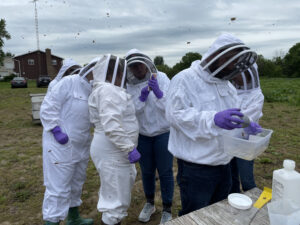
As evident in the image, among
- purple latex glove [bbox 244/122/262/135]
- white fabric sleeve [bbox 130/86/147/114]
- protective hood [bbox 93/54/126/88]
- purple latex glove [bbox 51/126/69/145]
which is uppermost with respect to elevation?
protective hood [bbox 93/54/126/88]

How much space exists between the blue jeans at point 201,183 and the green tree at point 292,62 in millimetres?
40405

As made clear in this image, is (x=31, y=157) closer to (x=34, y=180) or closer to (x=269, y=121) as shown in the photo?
(x=34, y=180)

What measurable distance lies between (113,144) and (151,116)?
2.35ft

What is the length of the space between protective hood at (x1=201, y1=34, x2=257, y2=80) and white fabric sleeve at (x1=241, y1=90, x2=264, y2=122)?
2.89 feet

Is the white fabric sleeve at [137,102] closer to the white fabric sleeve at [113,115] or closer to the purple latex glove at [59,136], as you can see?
the white fabric sleeve at [113,115]

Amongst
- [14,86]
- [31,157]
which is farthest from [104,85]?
[14,86]

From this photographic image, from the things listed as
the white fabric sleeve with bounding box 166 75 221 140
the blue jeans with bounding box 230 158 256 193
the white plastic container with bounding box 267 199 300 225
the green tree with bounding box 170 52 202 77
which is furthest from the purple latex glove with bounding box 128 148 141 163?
the green tree with bounding box 170 52 202 77

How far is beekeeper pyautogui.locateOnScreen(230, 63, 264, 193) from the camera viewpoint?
2.64 m

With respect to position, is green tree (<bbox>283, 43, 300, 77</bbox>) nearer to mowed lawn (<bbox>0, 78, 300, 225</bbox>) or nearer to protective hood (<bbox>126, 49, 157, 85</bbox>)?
mowed lawn (<bbox>0, 78, 300, 225</bbox>)

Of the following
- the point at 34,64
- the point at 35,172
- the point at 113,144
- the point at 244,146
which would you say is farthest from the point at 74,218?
the point at 34,64

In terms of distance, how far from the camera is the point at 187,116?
174cm

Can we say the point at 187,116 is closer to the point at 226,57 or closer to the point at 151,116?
the point at 226,57

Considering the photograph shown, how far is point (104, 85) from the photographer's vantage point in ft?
6.88

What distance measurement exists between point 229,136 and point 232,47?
2.16 feet
